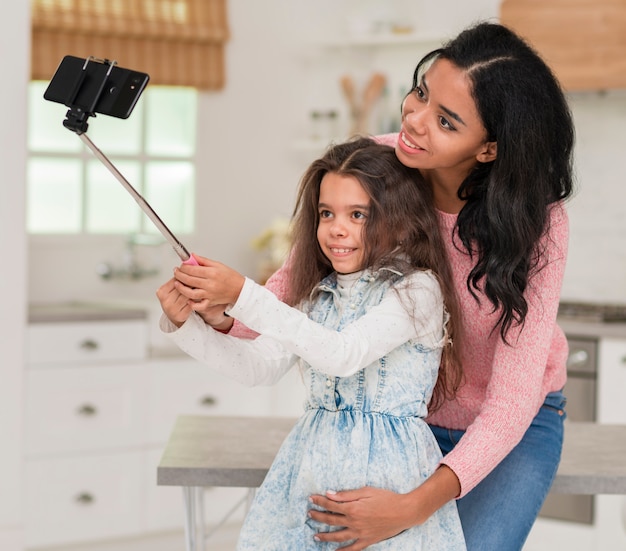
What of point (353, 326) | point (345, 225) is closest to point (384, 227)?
point (345, 225)

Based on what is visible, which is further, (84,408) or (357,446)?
(84,408)

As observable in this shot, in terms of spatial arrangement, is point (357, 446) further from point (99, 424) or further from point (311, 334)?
point (99, 424)

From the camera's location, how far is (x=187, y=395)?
12.4 feet

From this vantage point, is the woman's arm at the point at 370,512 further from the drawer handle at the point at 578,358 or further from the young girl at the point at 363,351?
the drawer handle at the point at 578,358

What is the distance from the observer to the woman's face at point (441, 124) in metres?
1.68

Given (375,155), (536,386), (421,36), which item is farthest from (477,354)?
(421,36)

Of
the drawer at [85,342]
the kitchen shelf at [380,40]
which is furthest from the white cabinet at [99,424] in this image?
the kitchen shelf at [380,40]

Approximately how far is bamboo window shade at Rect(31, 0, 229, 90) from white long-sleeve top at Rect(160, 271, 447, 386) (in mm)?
2484

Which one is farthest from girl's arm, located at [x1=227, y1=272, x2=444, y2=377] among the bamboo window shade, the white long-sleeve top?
the bamboo window shade

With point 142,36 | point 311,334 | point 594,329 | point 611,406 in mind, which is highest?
point 142,36

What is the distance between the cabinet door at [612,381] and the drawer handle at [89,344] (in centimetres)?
173

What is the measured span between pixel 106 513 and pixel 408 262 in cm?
233

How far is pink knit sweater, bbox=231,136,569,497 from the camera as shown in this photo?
5.60 ft

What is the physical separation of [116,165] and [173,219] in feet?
1.13
